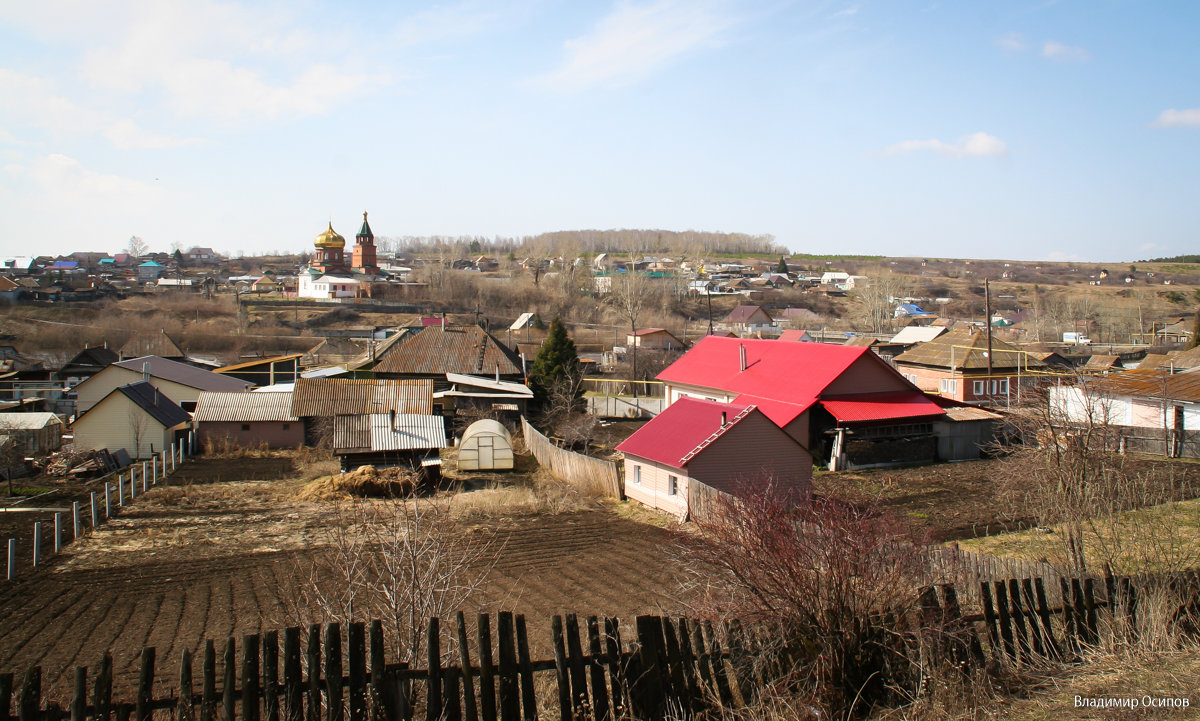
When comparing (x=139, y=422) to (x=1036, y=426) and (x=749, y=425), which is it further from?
(x=1036, y=426)

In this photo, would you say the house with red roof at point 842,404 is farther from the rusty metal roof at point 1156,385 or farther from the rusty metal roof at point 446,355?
the rusty metal roof at point 446,355

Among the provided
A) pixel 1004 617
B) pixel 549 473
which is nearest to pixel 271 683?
pixel 1004 617

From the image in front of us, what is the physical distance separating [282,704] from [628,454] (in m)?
16.4

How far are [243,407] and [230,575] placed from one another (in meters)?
18.3

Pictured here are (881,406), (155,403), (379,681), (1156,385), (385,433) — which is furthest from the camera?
(155,403)

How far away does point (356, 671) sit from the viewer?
17.8 ft

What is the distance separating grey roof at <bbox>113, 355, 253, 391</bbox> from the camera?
3544 cm

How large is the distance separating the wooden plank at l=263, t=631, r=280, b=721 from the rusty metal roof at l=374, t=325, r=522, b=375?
31.3m

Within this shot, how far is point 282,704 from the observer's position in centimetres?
544

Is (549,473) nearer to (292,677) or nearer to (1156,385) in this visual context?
(292,677)

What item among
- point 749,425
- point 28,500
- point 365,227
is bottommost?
point 28,500

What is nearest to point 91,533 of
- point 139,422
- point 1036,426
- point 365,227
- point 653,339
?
point 139,422

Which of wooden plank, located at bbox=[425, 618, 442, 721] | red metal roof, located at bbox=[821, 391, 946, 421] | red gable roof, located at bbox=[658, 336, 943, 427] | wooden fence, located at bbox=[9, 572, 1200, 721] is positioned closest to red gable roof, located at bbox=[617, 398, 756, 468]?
red gable roof, located at bbox=[658, 336, 943, 427]

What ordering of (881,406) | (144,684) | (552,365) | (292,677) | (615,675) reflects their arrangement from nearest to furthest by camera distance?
(144,684) < (292,677) < (615,675) < (881,406) < (552,365)
